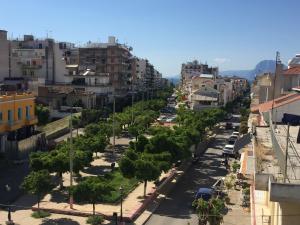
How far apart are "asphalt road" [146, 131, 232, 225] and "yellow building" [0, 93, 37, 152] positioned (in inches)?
682

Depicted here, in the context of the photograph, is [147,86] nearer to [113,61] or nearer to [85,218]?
[113,61]

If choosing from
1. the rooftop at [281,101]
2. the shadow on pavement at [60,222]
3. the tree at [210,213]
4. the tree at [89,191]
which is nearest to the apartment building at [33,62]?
the rooftop at [281,101]

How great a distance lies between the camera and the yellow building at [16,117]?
45500mm

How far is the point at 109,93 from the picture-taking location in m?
98.2

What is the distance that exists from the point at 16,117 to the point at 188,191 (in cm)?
2020

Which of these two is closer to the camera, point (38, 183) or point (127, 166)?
point (38, 183)

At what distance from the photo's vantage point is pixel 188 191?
122ft

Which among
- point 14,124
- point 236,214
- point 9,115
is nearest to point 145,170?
point 236,214

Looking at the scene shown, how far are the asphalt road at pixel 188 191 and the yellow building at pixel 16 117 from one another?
56.8 ft

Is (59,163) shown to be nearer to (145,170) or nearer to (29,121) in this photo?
(145,170)

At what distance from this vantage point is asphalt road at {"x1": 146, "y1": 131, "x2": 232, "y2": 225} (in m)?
30.1

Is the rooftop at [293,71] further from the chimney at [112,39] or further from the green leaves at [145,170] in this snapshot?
the chimney at [112,39]

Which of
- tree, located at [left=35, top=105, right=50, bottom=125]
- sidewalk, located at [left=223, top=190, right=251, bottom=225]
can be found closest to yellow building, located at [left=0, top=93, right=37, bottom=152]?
tree, located at [left=35, top=105, right=50, bottom=125]

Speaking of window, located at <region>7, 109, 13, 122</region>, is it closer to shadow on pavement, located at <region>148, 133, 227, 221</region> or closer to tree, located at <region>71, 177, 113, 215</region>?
shadow on pavement, located at <region>148, 133, 227, 221</region>
